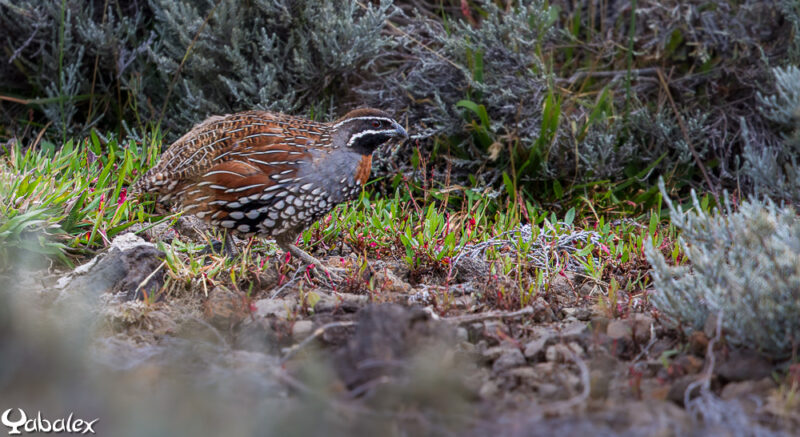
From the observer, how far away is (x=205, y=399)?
9.12 ft

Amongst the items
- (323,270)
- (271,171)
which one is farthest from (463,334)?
(271,171)

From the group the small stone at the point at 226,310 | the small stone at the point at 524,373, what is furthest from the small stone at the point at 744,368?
the small stone at the point at 226,310

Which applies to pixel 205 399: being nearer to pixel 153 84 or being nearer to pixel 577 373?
pixel 577 373

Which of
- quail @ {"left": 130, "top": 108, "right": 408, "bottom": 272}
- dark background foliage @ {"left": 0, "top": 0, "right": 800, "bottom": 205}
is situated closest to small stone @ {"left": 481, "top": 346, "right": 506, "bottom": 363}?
quail @ {"left": 130, "top": 108, "right": 408, "bottom": 272}

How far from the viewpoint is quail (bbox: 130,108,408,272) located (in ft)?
15.3

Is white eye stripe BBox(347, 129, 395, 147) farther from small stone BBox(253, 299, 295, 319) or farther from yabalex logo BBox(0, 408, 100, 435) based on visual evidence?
A: yabalex logo BBox(0, 408, 100, 435)

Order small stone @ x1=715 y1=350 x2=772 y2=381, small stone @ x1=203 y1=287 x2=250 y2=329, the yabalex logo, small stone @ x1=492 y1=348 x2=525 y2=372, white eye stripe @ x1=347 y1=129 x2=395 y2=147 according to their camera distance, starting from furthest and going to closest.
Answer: white eye stripe @ x1=347 y1=129 x2=395 y2=147 < small stone @ x1=203 y1=287 x2=250 y2=329 < small stone @ x1=492 y1=348 x2=525 y2=372 < small stone @ x1=715 y1=350 x2=772 y2=381 < the yabalex logo

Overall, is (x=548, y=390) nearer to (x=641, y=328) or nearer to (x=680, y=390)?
(x=680, y=390)

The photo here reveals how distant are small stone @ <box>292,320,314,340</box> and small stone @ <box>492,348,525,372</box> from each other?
82cm

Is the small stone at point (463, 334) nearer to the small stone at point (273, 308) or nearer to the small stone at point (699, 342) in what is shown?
the small stone at point (273, 308)

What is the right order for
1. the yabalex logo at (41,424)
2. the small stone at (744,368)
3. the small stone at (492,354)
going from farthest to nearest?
the small stone at (492,354), the small stone at (744,368), the yabalex logo at (41,424)

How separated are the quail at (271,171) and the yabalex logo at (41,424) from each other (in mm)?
2038

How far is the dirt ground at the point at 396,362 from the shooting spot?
272cm

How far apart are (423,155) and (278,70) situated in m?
1.32
